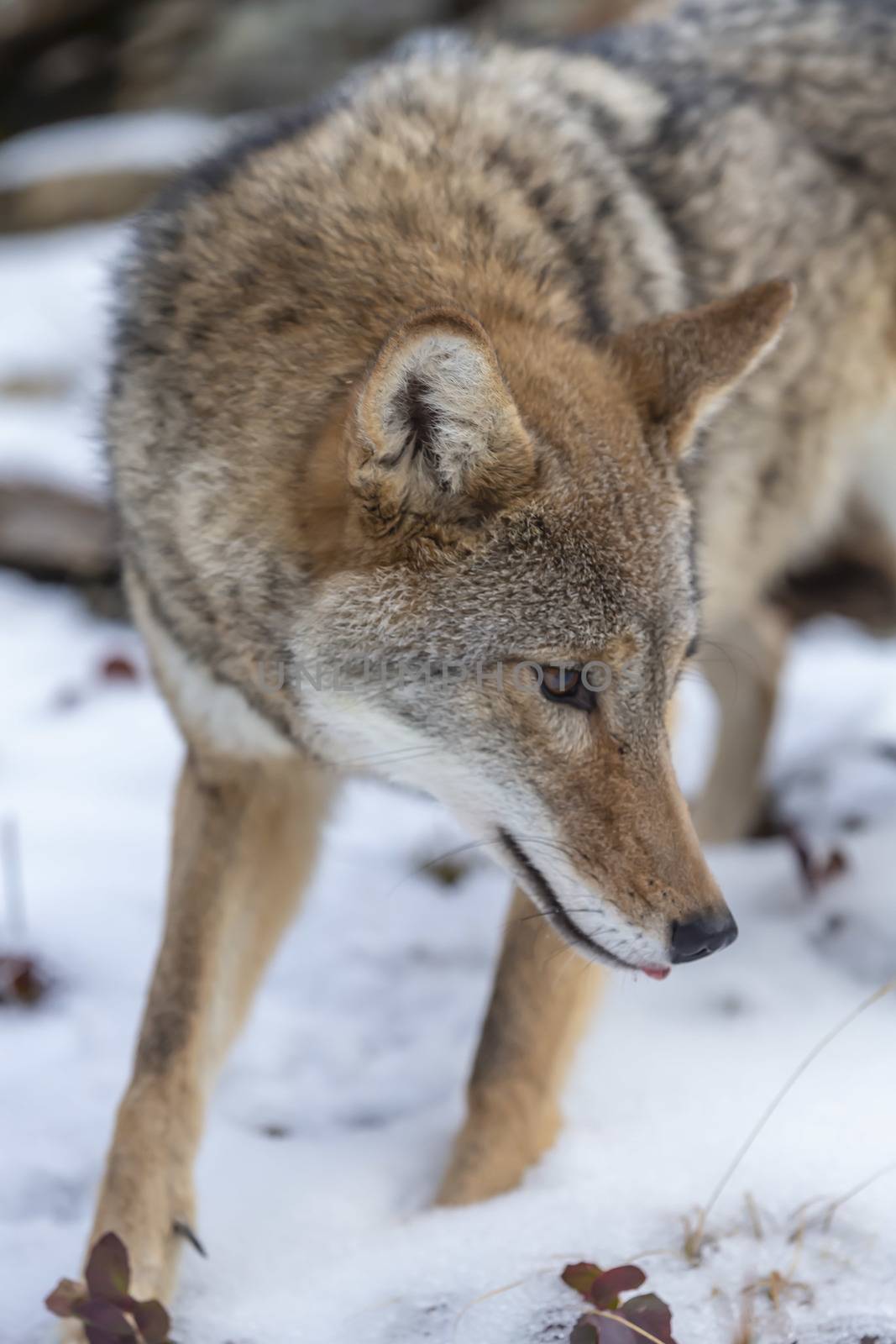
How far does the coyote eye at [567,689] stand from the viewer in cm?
236

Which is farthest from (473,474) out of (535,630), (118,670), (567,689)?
(118,670)

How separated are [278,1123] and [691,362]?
195cm

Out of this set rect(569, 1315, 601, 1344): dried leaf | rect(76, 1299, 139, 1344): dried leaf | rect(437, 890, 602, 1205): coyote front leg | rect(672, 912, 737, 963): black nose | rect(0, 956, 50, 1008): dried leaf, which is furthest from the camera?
rect(0, 956, 50, 1008): dried leaf

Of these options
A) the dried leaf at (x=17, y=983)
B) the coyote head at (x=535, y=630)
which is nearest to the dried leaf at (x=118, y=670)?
the dried leaf at (x=17, y=983)

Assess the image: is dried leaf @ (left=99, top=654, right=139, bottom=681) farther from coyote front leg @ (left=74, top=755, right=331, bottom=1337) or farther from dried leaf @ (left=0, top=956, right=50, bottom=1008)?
coyote front leg @ (left=74, top=755, right=331, bottom=1337)

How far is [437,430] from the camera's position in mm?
2244

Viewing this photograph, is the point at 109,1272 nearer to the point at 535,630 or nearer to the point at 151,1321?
the point at 151,1321

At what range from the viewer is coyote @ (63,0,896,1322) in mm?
2350

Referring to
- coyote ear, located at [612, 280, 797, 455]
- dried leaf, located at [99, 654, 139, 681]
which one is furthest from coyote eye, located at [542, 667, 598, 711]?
dried leaf, located at [99, 654, 139, 681]

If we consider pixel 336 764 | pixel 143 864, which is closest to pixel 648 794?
pixel 336 764

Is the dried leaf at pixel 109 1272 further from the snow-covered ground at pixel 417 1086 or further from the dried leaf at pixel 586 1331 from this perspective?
the dried leaf at pixel 586 1331

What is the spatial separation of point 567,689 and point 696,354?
74 cm

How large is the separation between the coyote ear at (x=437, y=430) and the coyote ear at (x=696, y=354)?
0.41 m

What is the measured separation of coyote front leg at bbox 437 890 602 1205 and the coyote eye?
2.22ft
